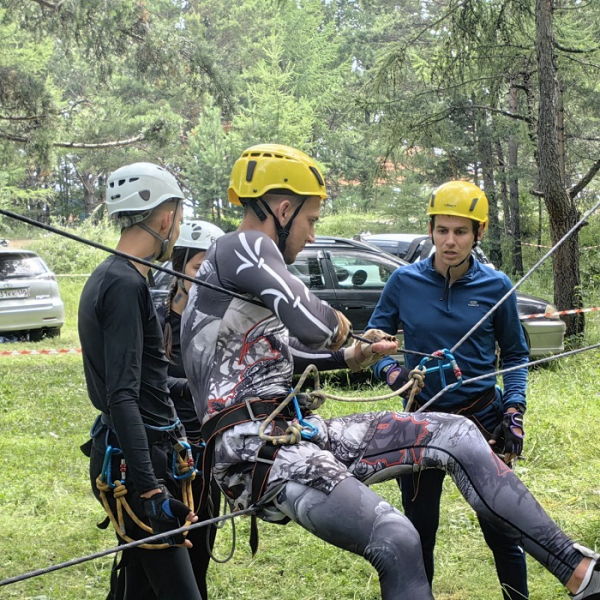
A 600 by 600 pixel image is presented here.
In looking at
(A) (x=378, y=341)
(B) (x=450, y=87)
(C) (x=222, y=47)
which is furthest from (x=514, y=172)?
(C) (x=222, y=47)

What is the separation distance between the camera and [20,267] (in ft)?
45.7

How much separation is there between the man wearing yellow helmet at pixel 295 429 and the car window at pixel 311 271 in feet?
23.7

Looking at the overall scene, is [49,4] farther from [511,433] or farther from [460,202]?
[511,433]

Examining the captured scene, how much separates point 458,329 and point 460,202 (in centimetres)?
59

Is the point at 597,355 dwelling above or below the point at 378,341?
below

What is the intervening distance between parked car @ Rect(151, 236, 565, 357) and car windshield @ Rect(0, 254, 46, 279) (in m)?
6.24

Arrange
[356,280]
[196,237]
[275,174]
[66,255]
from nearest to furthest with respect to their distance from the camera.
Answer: [275,174], [196,237], [356,280], [66,255]

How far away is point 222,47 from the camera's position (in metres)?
43.8

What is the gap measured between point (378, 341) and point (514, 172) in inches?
694

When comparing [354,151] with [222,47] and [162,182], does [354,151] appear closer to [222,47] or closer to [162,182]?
[222,47]

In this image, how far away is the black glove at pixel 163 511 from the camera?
2572 millimetres

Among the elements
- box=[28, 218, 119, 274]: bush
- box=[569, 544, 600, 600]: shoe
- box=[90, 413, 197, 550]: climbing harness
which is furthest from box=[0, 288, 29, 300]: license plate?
box=[569, 544, 600, 600]: shoe

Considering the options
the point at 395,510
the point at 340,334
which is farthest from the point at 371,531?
the point at 340,334

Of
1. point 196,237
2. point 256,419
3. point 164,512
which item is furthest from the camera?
point 196,237
